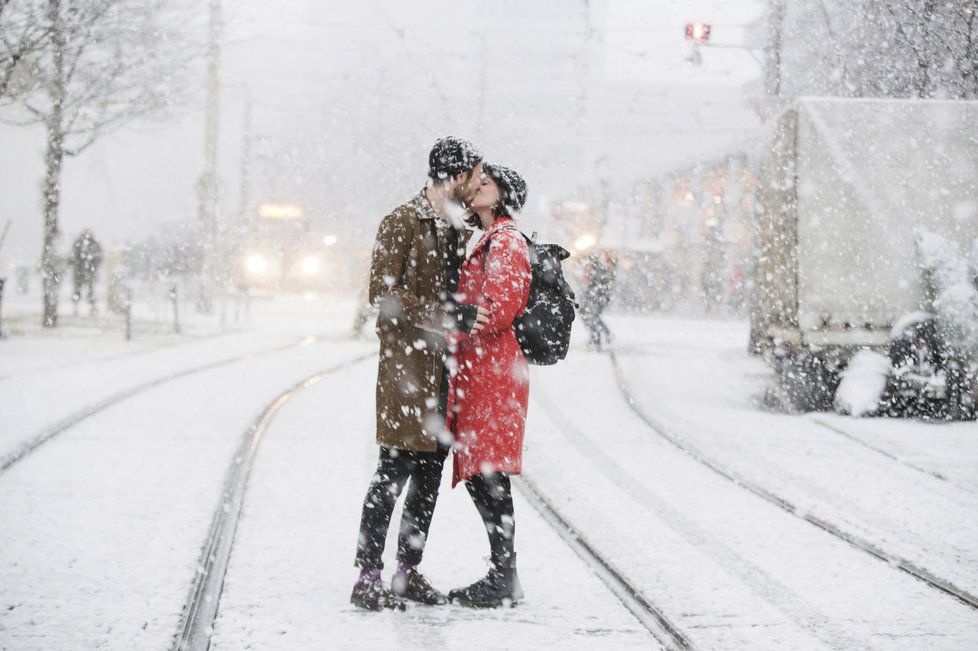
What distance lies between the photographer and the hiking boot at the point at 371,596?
12.8 ft

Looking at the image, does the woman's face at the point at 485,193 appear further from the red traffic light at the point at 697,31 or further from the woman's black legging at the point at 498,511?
the red traffic light at the point at 697,31

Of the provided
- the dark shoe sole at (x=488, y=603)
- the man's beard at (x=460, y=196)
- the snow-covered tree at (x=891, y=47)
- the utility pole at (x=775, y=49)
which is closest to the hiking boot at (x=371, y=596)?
the dark shoe sole at (x=488, y=603)

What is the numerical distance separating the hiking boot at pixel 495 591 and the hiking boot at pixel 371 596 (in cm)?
26

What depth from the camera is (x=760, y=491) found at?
6.35 metres

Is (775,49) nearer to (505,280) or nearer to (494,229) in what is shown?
(494,229)

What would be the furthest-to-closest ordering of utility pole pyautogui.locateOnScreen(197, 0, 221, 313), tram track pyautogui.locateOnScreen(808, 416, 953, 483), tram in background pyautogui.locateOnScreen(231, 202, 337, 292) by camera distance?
tram in background pyautogui.locateOnScreen(231, 202, 337, 292) < utility pole pyautogui.locateOnScreen(197, 0, 221, 313) < tram track pyautogui.locateOnScreen(808, 416, 953, 483)

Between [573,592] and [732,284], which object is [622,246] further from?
[573,592]

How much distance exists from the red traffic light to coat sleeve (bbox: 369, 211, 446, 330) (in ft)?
51.8

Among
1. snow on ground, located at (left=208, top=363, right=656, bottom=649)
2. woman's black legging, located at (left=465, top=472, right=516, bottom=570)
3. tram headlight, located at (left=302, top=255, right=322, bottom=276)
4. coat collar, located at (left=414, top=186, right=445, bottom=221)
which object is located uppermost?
tram headlight, located at (left=302, top=255, right=322, bottom=276)

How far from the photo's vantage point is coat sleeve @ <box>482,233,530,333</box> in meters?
3.73

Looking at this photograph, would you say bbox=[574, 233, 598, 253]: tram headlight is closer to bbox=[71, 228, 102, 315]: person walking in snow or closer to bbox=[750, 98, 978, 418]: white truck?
bbox=[71, 228, 102, 315]: person walking in snow

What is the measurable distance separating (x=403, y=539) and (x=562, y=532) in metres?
1.34

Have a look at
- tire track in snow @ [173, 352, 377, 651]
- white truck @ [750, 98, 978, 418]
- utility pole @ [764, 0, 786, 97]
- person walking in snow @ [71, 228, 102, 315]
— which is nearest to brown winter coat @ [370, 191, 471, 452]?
tire track in snow @ [173, 352, 377, 651]

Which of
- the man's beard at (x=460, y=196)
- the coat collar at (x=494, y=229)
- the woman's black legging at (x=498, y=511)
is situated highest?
the man's beard at (x=460, y=196)
